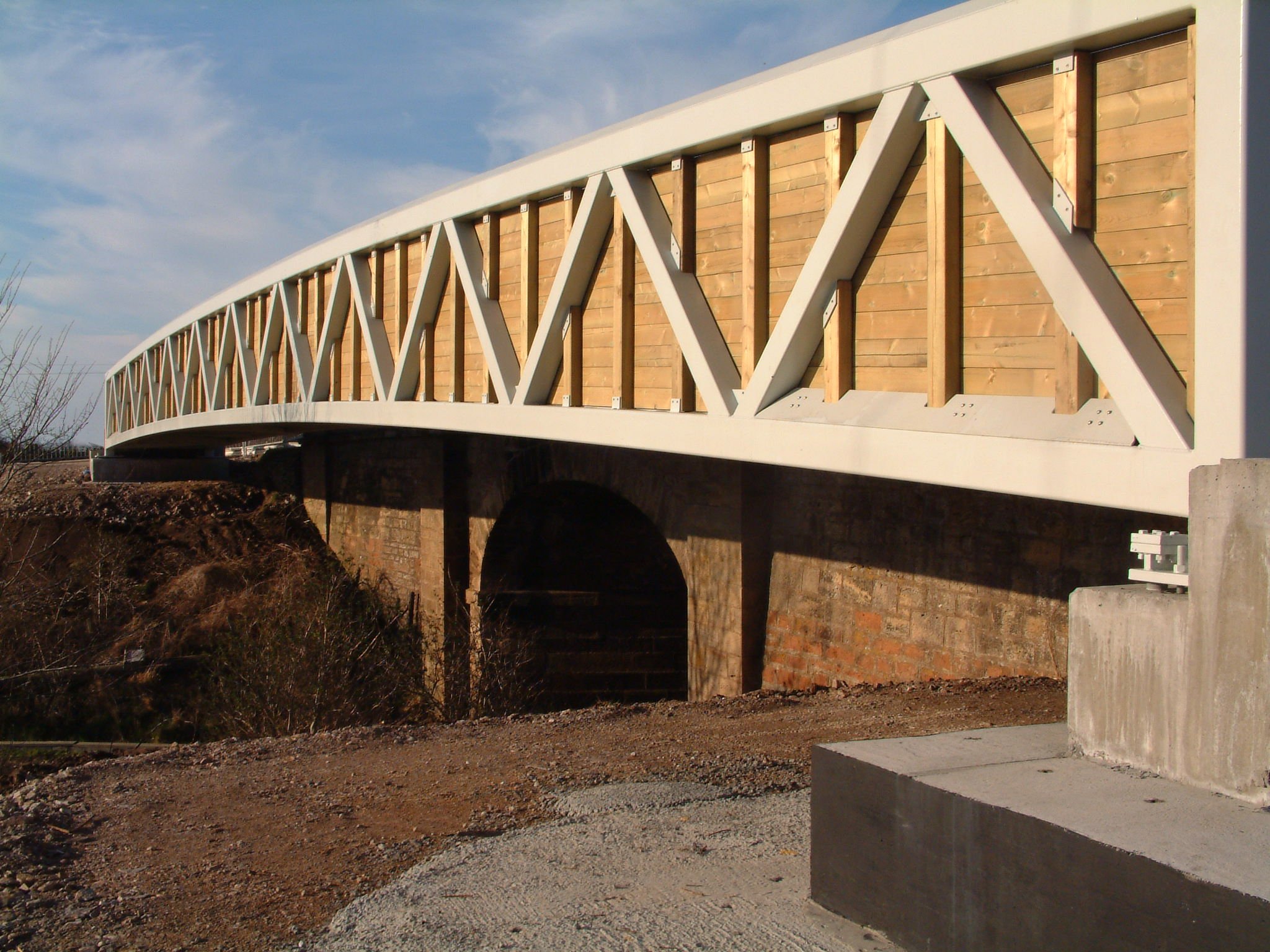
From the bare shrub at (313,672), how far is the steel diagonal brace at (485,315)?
3730 mm

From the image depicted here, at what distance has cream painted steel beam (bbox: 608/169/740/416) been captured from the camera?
6.22m

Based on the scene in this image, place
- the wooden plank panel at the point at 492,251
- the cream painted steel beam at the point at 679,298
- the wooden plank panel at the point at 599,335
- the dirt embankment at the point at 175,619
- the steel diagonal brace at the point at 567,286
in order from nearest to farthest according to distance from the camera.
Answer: the cream painted steel beam at the point at 679,298
the steel diagonal brace at the point at 567,286
the wooden plank panel at the point at 599,335
the wooden plank panel at the point at 492,251
the dirt embankment at the point at 175,619

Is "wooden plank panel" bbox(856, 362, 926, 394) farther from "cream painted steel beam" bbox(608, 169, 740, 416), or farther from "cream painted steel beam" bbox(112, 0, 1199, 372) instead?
"cream painted steel beam" bbox(112, 0, 1199, 372)

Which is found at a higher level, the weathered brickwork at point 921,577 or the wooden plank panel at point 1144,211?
the wooden plank panel at point 1144,211

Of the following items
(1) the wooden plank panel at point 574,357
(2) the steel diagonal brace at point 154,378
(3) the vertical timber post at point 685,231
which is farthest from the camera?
(2) the steel diagonal brace at point 154,378

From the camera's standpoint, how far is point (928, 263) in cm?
489

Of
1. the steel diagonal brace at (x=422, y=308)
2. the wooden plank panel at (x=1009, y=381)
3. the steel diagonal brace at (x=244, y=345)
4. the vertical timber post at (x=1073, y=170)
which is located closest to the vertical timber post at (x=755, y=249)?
the wooden plank panel at (x=1009, y=381)

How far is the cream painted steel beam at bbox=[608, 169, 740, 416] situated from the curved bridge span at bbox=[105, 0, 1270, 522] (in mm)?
18

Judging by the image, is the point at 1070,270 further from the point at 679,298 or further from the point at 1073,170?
the point at 679,298

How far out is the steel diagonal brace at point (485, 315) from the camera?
864 centimetres

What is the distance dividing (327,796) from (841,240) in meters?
3.74

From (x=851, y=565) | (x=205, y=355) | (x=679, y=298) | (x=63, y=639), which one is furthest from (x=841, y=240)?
(x=205, y=355)

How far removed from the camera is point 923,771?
3.32 meters

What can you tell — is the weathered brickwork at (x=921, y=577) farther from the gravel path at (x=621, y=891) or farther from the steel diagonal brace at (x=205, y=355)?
the steel diagonal brace at (x=205, y=355)
